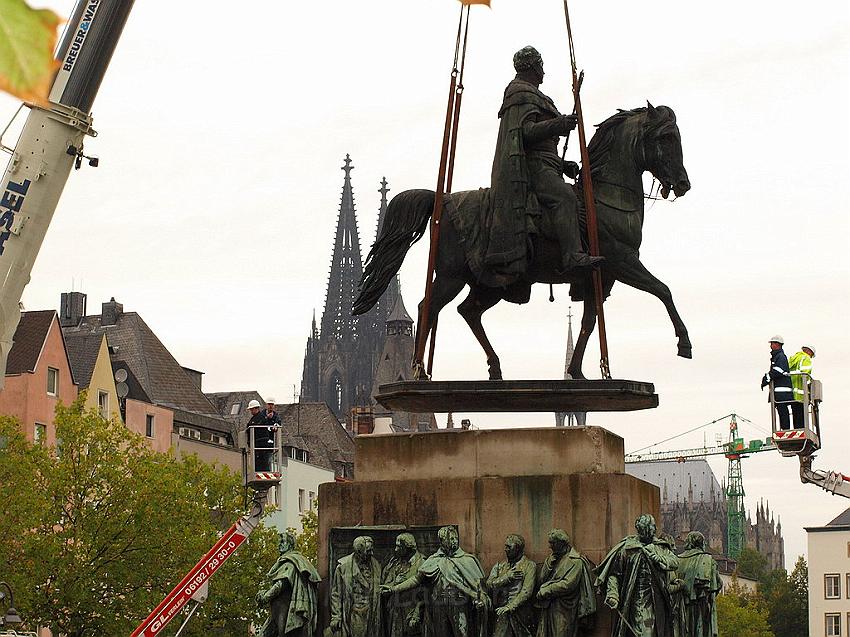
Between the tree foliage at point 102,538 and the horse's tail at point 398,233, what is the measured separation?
92.6ft

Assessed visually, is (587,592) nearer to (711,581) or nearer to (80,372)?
(711,581)

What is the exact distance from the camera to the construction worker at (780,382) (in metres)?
22.1

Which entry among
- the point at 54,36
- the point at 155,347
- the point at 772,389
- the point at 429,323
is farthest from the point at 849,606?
the point at 54,36

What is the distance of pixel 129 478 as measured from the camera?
44.8 metres

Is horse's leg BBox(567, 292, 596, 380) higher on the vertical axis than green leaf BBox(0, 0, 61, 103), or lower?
higher

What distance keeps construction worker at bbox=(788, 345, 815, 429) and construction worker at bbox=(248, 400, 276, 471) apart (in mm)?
8067

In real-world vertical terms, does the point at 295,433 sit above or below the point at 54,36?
above

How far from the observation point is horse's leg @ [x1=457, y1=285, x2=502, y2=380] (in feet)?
48.7

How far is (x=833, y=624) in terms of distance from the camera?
111188 mm

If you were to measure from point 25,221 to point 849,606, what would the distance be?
9517 centimetres

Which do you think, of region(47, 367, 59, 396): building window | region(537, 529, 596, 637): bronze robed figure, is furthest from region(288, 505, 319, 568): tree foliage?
region(537, 529, 596, 637): bronze robed figure

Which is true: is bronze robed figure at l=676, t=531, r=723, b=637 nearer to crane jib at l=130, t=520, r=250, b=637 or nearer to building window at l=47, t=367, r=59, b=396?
crane jib at l=130, t=520, r=250, b=637

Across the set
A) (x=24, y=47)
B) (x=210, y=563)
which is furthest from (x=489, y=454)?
(x=210, y=563)

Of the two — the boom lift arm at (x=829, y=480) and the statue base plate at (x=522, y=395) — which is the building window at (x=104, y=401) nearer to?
the boom lift arm at (x=829, y=480)
